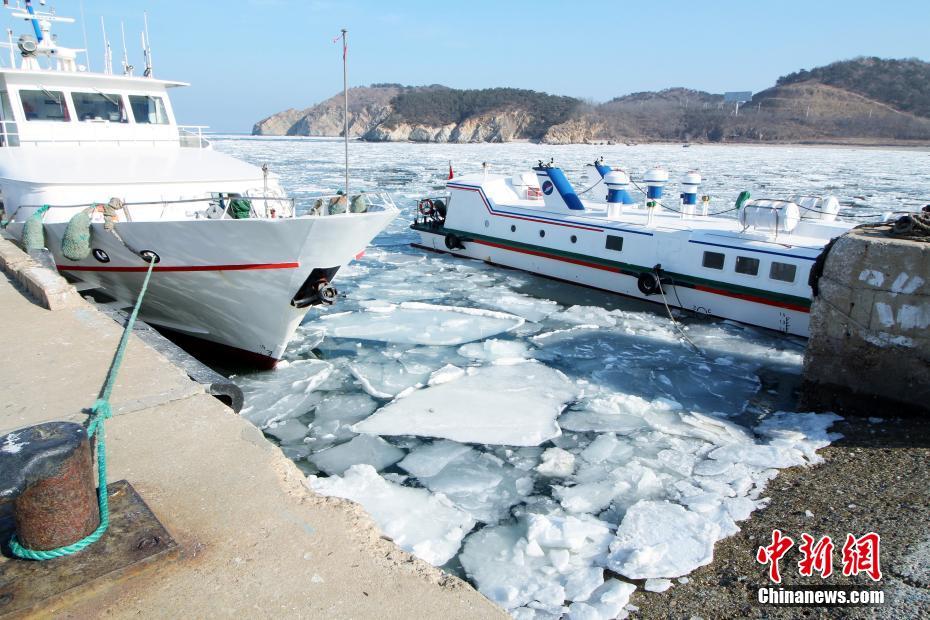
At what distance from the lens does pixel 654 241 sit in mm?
12398

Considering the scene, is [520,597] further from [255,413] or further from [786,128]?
[786,128]

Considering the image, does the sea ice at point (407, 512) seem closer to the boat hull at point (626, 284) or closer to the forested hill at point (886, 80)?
the boat hull at point (626, 284)

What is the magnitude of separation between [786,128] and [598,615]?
121 metres

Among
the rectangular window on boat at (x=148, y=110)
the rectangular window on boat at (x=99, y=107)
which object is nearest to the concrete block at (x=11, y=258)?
the rectangular window on boat at (x=99, y=107)

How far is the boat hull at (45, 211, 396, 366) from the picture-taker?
7.38 metres

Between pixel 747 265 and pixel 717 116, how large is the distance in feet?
405

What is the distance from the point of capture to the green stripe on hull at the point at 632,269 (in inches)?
418

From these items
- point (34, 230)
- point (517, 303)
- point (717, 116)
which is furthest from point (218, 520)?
point (717, 116)

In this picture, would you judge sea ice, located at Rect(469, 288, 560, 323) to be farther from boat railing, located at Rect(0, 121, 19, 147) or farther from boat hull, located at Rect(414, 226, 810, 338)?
boat railing, located at Rect(0, 121, 19, 147)

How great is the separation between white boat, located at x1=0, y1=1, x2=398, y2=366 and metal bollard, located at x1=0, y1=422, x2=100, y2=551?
420 centimetres

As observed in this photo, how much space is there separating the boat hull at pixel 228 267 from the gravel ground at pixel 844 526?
527cm

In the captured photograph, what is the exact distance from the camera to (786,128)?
106125mm

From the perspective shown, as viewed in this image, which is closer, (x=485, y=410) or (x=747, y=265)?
(x=485, y=410)

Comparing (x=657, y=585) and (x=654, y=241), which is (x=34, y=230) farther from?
(x=654, y=241)
